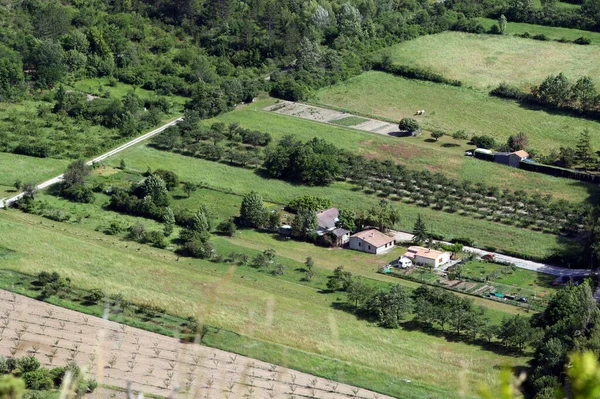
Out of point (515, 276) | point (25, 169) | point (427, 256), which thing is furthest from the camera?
point (25, 169)

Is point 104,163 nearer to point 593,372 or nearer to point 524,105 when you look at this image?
point 524,105

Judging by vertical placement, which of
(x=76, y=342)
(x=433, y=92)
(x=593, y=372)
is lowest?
(x=76, y=342)

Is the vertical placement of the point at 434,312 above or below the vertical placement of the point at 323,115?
below

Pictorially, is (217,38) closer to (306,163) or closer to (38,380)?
(306,163)

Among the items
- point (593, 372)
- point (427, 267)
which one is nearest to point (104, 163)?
point (427, 267)

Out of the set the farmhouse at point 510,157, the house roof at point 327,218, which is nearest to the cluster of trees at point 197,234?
the house roof at point 327,218

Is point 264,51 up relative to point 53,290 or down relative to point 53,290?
up

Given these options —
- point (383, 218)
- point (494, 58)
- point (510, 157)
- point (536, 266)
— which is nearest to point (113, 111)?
point (383, 218)
